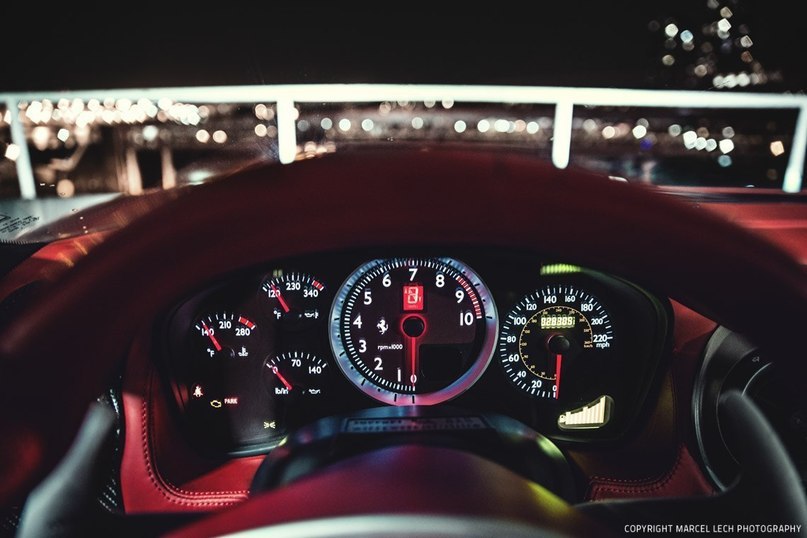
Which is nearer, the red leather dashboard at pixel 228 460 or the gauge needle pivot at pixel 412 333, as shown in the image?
the red leather dashboard at pixel 228 460

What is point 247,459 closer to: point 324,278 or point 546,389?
point 324,278

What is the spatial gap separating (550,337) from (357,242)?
4.89 feet

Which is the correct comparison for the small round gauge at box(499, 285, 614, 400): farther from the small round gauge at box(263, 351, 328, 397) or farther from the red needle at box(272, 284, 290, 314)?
the red needle at box(272, 284, 290, 314)

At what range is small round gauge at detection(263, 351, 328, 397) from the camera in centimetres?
202

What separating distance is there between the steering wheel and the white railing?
94.4 inches

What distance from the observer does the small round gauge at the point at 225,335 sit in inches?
77.2

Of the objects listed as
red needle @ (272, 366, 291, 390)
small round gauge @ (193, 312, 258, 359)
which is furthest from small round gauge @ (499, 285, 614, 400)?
small round gauge @ (193, 312, 258, 359)

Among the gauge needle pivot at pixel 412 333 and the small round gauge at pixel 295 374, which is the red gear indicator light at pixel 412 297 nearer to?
the gauge needle pivot at pixel 412 333

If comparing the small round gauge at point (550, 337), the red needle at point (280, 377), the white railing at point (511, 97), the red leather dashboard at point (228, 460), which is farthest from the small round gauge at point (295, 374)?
the white railing at point (511, 97)

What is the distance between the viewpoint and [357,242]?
2.29 feet

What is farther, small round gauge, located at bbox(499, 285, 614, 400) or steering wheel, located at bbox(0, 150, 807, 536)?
small round gauge, located at bbox(499, 285, 614, 400)

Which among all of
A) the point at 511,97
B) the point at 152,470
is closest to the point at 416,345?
the point at 152,470

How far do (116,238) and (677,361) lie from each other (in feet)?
5.69

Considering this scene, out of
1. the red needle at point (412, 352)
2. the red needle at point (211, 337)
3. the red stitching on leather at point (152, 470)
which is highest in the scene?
the red needle at point (211, 337)
